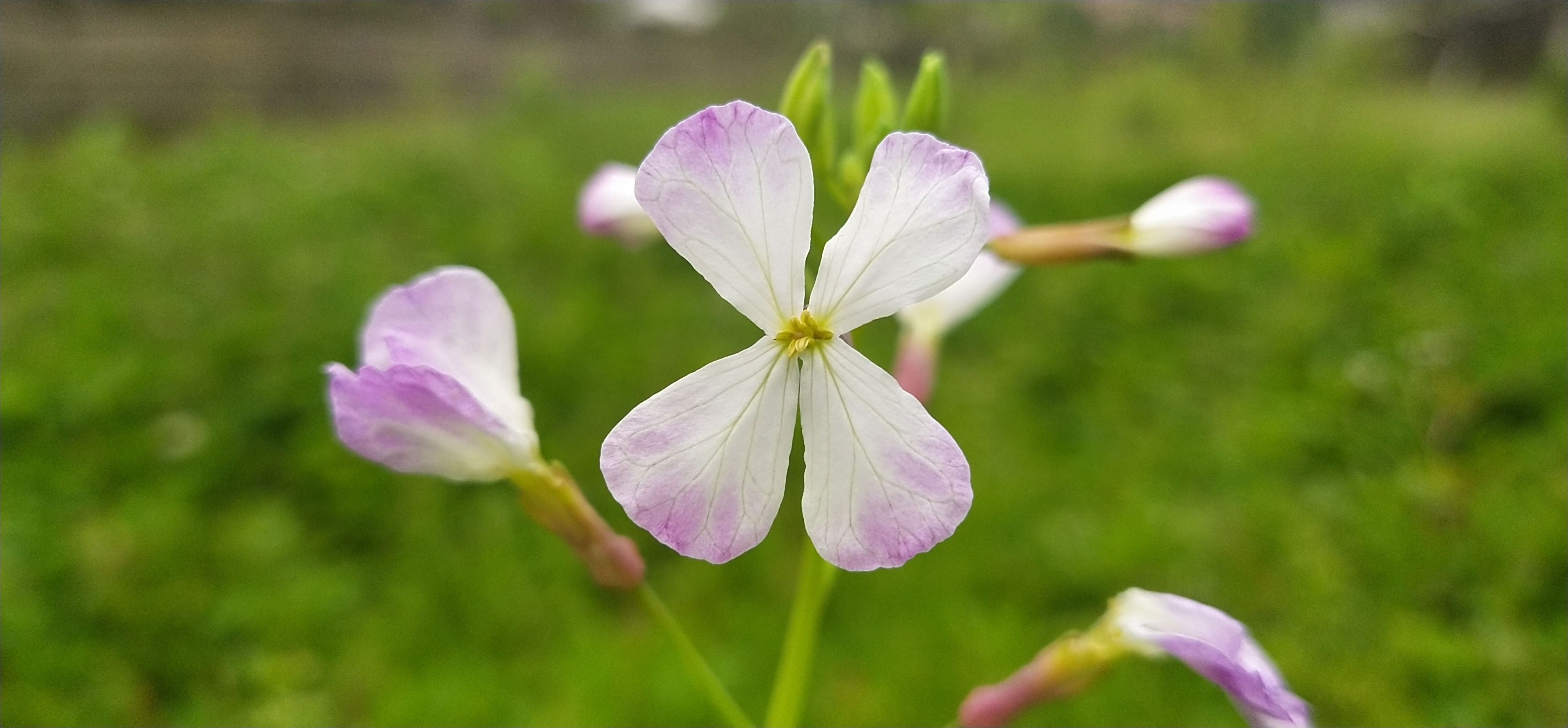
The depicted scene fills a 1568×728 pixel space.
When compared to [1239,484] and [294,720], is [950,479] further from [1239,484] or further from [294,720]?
[1239,484]

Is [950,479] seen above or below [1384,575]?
above

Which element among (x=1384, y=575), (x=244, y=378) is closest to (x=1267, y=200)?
(x=1384, y=575)

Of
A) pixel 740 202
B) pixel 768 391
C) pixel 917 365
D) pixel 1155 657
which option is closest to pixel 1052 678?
pixel 1155 657

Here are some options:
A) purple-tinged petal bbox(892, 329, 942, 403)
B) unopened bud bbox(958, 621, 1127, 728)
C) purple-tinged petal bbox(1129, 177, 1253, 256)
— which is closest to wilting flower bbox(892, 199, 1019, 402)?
purple-tinged petal bbox(892, 329, 942, 403)

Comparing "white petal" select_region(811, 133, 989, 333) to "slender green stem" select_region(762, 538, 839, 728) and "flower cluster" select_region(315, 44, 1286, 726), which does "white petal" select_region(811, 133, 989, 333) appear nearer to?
"flower cluster" select_region(315, 44, 1286, 726)

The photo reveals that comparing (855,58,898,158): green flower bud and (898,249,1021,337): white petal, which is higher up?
(855,58,898,158): green flower bud

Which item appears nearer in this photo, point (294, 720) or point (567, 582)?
point (294, 720)

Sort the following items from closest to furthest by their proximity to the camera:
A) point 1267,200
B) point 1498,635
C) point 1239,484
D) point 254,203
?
point 1498,635 < point 1239,484 < point 254,203 < point 1267,200

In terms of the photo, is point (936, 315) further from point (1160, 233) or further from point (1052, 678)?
point (1052, 678)
